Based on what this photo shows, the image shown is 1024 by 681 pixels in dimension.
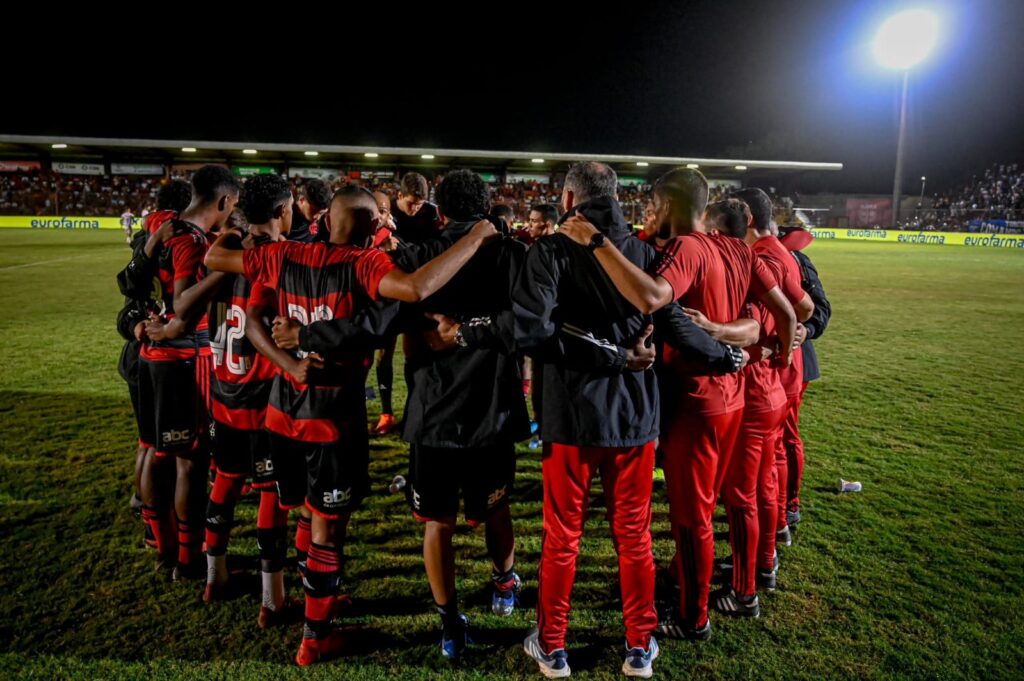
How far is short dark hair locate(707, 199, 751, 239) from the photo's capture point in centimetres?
373

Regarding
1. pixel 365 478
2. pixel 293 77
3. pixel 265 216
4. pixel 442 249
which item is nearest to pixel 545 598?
pixel 365 478

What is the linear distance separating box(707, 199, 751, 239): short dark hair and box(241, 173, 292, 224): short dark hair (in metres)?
2.48

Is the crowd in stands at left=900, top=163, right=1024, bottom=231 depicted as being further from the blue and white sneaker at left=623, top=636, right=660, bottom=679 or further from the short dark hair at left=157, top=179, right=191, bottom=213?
the short dark hair at left=157, top=179, right=191, bottom=213

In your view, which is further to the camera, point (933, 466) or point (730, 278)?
point (933, 466)

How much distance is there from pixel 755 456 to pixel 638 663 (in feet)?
4.23

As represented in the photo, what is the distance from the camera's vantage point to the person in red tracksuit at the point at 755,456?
351 cm

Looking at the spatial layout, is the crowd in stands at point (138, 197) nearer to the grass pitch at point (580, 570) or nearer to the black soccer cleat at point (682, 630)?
the grass pitch at point (580, 570)

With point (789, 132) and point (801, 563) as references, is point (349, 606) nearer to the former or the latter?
point (801, 563)

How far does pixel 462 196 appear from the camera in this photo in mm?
3051

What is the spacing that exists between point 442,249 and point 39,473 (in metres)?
4.66

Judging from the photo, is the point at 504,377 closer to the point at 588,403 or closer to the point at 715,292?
the point at 588,403

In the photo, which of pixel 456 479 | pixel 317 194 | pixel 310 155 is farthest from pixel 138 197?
pixel 456 479

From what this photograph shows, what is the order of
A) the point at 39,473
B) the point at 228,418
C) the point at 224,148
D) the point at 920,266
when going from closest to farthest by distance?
the point at 228,418
the point at 39,473
the point at 920,266
the point at 224,148

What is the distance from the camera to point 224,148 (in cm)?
3634
